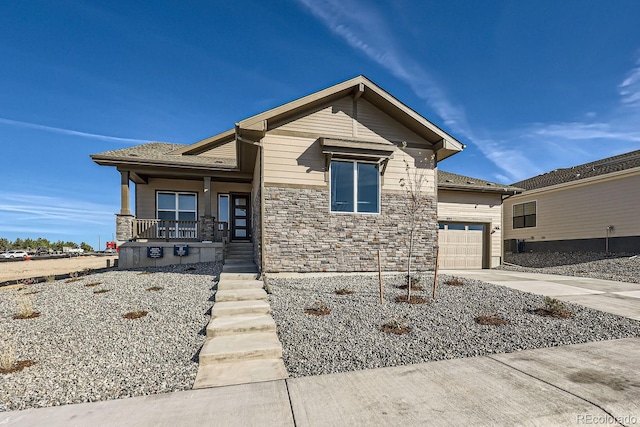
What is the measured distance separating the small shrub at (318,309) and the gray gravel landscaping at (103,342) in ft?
6.14

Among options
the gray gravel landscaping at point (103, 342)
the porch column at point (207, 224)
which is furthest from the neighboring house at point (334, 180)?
the gray gravel landscaping at point (103, 342)

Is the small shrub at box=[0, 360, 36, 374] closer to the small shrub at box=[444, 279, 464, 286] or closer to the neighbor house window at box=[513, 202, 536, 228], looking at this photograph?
the small shrub at box=[444, 279, 464, 286]

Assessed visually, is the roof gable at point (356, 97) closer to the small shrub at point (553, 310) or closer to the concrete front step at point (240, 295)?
the concrete front step at point (240, 295)

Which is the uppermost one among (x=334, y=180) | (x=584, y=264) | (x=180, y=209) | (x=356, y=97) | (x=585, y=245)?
(x=356, y=97)

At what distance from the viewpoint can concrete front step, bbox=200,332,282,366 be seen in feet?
11.9

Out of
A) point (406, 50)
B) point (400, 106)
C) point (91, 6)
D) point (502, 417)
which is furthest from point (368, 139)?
point (91, 6)

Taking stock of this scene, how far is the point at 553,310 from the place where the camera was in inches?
215

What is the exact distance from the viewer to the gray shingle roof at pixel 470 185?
12898 mm

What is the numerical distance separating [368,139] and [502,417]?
8033 millimetres

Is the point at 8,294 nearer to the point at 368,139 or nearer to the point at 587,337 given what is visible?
the point at 368,139

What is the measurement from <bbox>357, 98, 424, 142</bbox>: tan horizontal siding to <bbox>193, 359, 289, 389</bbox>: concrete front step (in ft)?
24.5

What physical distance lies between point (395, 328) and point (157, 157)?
1145 centimetres

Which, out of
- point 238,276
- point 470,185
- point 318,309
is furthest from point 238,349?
point 470,185

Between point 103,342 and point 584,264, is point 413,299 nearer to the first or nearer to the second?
point 103,342
